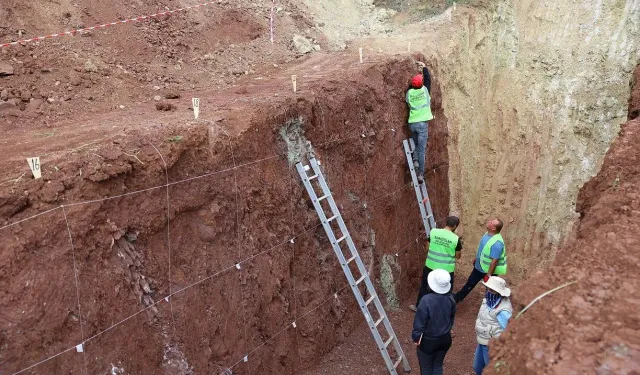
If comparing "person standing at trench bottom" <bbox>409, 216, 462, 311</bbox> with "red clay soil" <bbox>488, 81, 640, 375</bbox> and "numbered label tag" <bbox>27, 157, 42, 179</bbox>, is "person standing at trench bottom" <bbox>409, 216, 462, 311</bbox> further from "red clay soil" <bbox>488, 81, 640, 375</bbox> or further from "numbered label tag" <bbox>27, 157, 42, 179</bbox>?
"numbered label tag" <bbox>27, 157, 42, 179</bbox>

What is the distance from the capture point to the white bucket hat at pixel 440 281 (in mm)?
5848

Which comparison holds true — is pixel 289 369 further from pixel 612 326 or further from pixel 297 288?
pixel 612 326

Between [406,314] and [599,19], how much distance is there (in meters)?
9.06

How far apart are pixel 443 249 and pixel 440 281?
7.35 ft

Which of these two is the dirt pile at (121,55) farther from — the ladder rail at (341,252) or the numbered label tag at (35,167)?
the ladder rail at (341,252)

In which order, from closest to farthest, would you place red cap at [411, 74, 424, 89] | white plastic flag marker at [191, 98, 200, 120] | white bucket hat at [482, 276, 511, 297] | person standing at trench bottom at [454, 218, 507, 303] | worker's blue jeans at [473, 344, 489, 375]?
white bucket hat at [482, 276, 511, 297] → worker's blue jeans at [473, 344, 489, 375] → white plastic flag marker at [191, 98, 200, 120] → person standing at trench bottom at [454, 218, 507, 303] → red cap at [411, 74, 424, 89]

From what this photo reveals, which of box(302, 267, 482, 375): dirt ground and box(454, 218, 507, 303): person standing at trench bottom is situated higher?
box(454, 218, 507, 303): person standing at trench bottom

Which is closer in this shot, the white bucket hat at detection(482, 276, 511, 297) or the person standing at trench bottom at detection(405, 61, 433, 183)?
the white bucket hat at detection(482, 276, 511, 297)

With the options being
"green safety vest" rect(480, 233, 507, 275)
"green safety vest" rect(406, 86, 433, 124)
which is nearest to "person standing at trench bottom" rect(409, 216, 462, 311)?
"green safety vest" rect(480, 233, 507, 275)

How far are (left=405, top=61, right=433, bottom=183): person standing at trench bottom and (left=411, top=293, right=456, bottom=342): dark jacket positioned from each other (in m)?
4.84

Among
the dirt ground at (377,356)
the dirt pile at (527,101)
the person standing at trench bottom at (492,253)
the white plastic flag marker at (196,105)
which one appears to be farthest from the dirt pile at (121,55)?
the person standing at trench bottom at (492,253)

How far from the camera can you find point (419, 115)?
10.3 metres

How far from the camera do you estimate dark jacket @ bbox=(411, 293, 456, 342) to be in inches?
234

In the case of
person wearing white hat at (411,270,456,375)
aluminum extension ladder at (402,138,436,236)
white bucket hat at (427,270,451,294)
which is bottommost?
aluminum extension ladder at (402,138,436,236)
